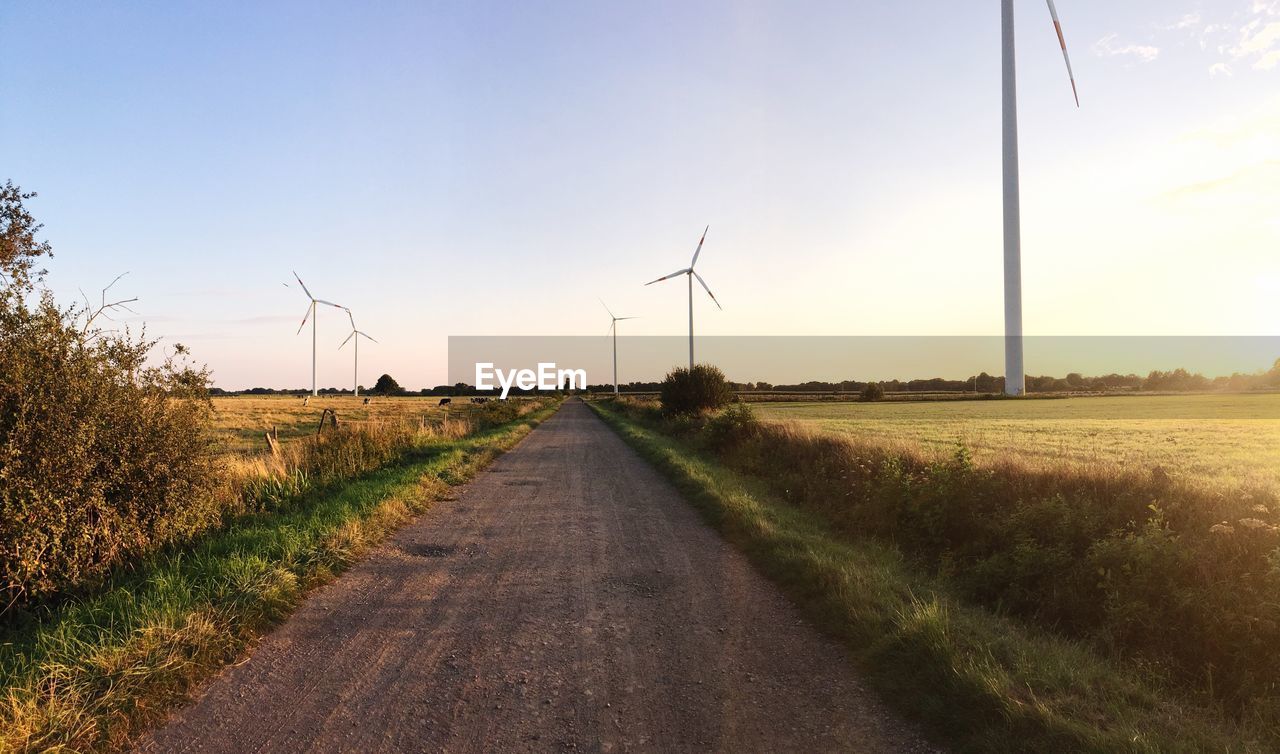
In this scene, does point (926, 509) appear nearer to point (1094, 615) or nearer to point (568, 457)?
point (1094, 615)

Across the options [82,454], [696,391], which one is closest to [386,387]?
[696,391]

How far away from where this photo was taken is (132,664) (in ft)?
14.0

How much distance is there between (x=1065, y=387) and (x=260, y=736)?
114548mm

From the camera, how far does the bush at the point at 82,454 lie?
5535mm

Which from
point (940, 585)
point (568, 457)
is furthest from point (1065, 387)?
point (940, 585)

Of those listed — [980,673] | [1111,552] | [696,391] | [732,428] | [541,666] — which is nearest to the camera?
[980,673]

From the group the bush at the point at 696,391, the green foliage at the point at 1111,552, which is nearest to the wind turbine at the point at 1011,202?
the bush at the point at 696,391

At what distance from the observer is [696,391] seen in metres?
31.9

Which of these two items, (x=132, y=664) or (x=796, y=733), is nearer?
(x=796, y=733)

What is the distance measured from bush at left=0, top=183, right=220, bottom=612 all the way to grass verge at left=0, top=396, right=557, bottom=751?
1.21 ft

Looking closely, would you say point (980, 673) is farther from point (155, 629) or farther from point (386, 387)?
point (386, 387)

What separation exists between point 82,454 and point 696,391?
27203mm

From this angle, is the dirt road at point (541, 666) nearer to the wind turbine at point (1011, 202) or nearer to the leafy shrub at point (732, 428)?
the leafy shrub at point (732, 428)

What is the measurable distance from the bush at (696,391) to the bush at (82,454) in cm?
2492
